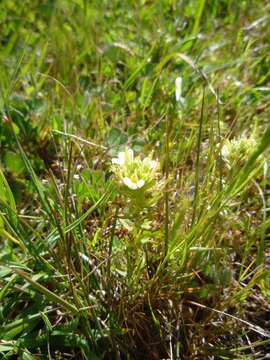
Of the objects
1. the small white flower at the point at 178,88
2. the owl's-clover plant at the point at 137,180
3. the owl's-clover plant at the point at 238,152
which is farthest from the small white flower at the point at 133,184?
the small white flower at the point at 178,88

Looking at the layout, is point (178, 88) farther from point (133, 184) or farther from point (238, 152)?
point (133, 184)

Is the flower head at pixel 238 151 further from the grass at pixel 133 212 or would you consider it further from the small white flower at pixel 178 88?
the small white flower at pixel 178 88

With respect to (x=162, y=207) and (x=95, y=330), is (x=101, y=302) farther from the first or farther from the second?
(x=162, y=207)

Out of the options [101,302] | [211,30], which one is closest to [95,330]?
[101,302]

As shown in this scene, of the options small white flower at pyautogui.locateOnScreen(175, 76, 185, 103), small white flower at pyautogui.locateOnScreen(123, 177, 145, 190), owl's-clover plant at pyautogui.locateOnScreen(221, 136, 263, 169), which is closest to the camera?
small white flower at pyautogui.locateOnScreen(123, 177, 145, 190)

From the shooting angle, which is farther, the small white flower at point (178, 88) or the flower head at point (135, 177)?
the small white flower at point (178, 88)

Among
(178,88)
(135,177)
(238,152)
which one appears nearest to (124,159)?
(135,177)

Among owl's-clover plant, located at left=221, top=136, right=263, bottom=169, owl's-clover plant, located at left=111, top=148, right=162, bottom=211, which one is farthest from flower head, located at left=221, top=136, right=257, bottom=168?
owl's-clover plant, located at left=111, top=148, right=162, bottom=211

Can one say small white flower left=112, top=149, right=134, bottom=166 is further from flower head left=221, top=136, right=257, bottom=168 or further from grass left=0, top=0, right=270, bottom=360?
flower head left=221, top=136, right=257, bottom=168
